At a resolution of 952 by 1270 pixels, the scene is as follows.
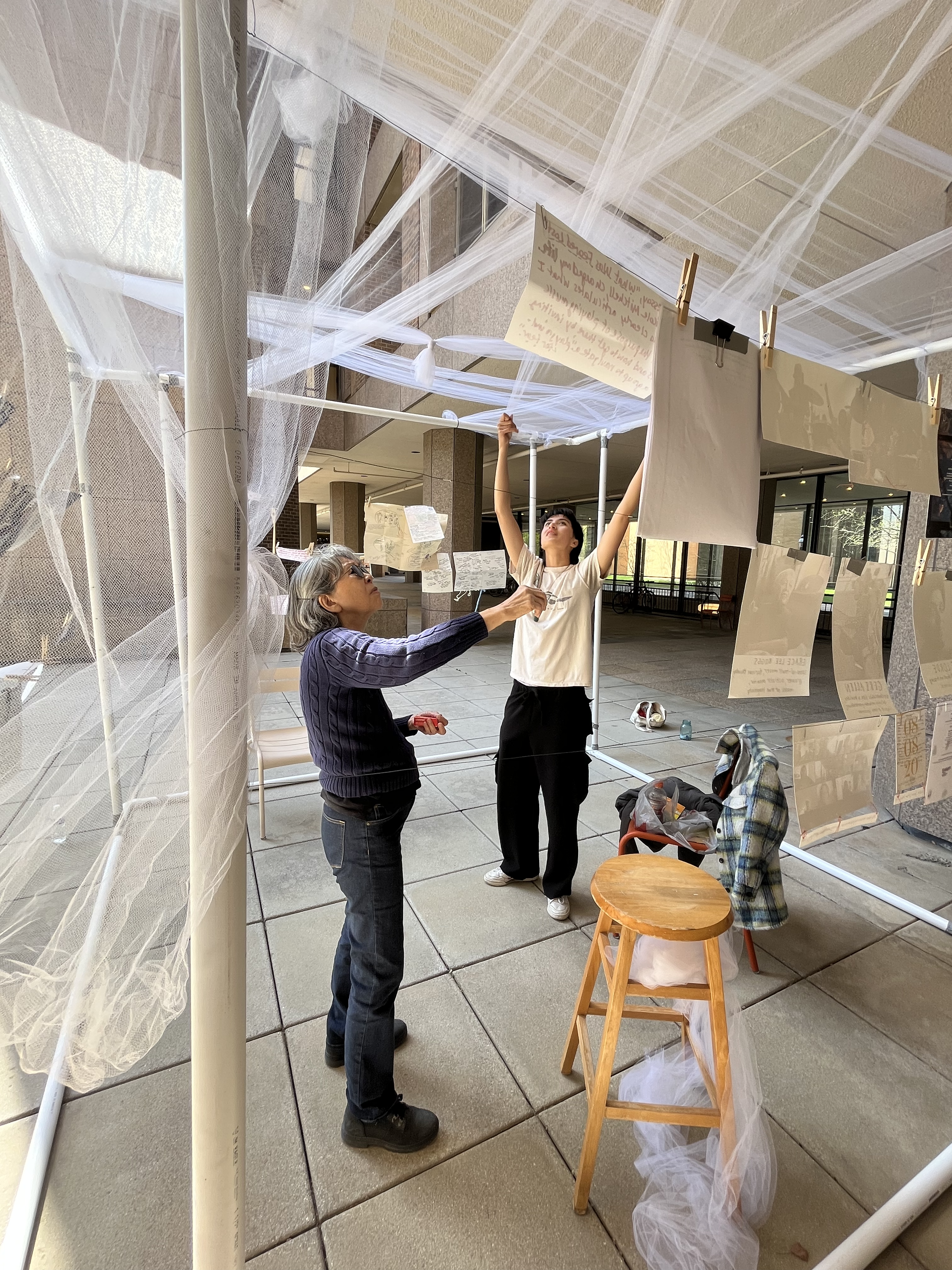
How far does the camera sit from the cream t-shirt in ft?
7.28

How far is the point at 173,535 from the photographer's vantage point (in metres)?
1.01

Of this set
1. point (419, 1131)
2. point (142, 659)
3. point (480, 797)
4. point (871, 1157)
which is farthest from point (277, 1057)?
point (480, 797)

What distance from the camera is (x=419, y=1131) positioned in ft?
4.65

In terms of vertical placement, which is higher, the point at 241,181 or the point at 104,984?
the point at 241,181

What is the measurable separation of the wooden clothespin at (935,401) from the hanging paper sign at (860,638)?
0.40 metres

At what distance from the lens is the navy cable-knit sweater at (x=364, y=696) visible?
3.78 ft

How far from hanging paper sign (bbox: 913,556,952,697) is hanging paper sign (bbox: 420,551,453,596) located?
1.64 meters

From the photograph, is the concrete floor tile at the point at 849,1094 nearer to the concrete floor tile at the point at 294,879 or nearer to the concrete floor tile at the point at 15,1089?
the concrete floor tile at the point at 294,879

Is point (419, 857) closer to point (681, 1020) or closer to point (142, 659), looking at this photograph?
point (681, 1020)

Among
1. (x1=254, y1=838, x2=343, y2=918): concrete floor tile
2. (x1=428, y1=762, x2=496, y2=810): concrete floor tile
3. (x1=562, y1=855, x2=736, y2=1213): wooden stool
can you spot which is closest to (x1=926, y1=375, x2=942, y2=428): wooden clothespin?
(x1=562, y1=855, x2=736, y2=1213): wooden stool

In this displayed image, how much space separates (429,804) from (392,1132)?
1.97 meters

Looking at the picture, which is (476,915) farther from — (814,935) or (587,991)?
(814,935)

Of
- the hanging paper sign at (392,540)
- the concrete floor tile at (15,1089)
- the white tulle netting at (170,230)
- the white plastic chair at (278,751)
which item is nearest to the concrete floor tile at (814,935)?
the hanging paper sign at (392,540)

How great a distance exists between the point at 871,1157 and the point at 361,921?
1.46 metres
